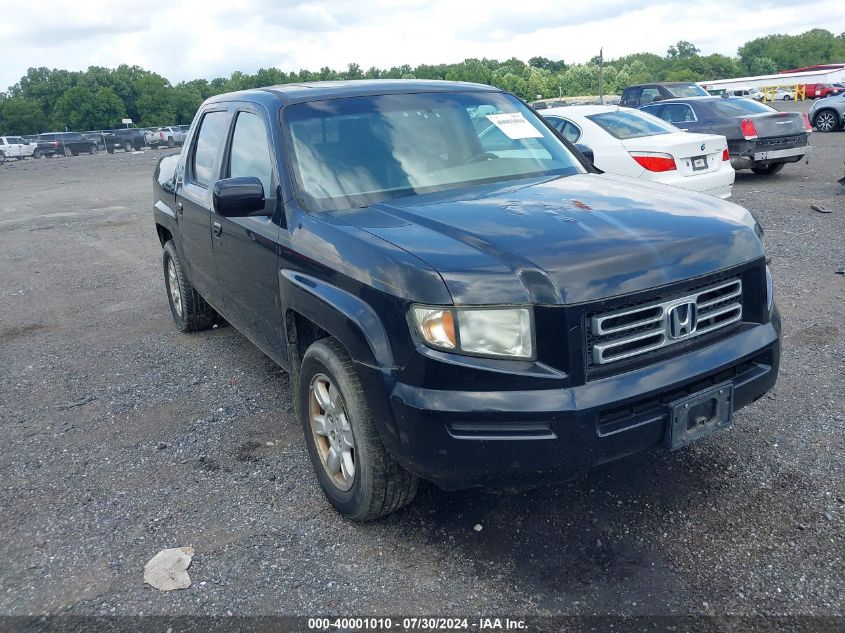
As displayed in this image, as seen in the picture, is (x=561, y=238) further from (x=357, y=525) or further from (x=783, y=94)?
(x=783, y=94)

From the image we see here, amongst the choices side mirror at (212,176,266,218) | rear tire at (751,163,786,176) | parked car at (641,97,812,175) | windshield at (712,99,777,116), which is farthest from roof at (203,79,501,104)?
rear tire at (751,163,786,176)

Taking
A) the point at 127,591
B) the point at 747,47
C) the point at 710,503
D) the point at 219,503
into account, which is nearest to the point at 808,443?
the point at 710,503

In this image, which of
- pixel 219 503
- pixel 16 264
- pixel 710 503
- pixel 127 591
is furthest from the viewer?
pixel 16 264

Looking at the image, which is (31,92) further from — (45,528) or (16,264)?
(45,528)

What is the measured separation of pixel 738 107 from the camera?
14203 millimetres

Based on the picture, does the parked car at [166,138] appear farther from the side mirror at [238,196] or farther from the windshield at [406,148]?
the side mirror at [238,196]

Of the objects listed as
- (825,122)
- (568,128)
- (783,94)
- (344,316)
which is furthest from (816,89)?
(344,316)

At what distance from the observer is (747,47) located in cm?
15600

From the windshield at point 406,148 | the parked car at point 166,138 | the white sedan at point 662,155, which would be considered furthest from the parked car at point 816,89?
the windshield at point 406,148

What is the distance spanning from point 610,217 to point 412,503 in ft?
5.23

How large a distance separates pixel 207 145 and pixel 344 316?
2723 mm

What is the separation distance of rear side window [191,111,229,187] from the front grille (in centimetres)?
305

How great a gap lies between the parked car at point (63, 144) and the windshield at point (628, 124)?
4657 cm

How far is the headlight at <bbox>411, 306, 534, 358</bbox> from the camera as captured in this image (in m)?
2.74
